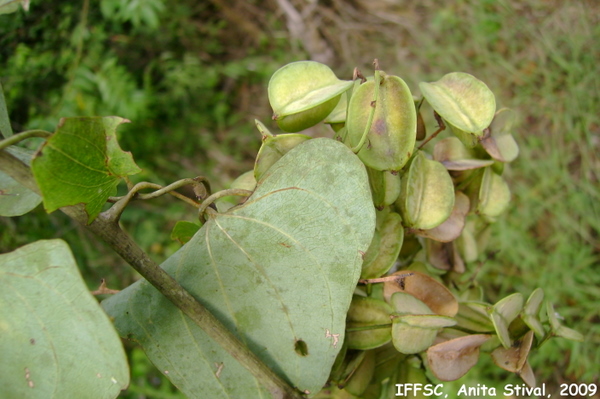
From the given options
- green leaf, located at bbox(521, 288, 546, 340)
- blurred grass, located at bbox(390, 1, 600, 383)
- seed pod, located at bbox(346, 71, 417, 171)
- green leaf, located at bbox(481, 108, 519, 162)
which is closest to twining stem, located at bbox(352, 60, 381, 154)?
seed pod, located at bbox(346, 71, 417, 171)

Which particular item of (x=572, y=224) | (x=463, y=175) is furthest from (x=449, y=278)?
(x=572, y=224)

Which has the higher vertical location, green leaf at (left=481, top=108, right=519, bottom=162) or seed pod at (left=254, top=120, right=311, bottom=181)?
seed pod at (left=254, top=120, right=311, bottom=181)

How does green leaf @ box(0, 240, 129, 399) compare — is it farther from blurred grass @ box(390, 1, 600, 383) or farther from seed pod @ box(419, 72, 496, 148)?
blurred grass @ box(390, 1, 600, 383)

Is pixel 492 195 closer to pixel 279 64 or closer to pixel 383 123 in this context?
pixel 383 123

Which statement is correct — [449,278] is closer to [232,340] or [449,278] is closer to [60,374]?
[232,340]

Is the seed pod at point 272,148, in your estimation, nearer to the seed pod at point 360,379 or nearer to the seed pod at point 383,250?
the seed pod at point 383,250

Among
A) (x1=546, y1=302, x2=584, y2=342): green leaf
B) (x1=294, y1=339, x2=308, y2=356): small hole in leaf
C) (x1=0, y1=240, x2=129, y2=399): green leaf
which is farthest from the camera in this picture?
(x1=546, y1=302, x2=584, y2=342): green leaf

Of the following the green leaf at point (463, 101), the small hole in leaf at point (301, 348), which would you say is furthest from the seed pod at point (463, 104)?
the small hole in leaf at point (301, 348)
